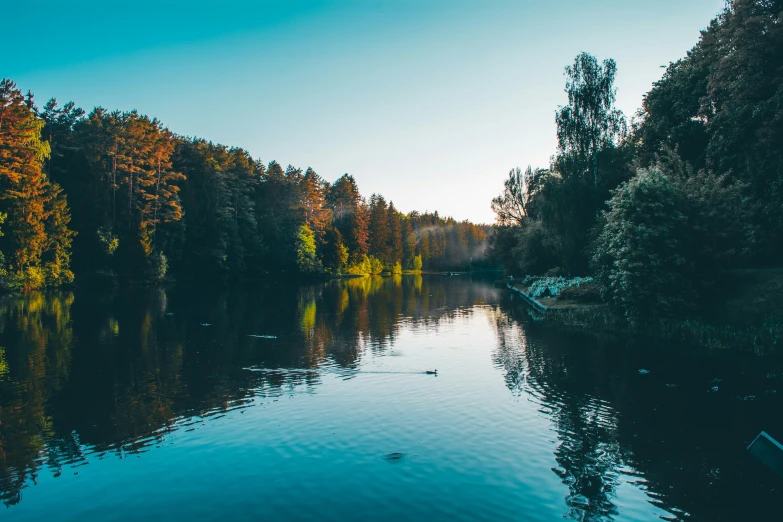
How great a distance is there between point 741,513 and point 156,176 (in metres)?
80.8

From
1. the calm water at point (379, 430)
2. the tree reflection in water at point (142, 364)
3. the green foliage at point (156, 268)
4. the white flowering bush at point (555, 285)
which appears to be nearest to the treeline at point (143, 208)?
the green foliage at point (156, 268)

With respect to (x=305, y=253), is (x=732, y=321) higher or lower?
lower

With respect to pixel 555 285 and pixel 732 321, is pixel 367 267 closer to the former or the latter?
pixel 555 285

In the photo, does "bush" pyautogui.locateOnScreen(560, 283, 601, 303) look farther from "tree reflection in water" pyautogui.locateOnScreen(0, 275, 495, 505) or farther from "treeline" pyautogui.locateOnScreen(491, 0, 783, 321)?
"tree reflection in water" pyautogui.locateOnScreen(0, 275, 495, 505)

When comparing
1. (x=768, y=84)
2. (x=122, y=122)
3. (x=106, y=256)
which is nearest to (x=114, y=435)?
(x=768, y=84)

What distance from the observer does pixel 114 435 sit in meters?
13.9

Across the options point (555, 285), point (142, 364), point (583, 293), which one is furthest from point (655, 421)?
point (555, 285)

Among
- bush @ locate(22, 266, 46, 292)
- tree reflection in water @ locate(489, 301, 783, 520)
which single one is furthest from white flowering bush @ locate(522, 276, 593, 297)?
bush @ locate(22, 266, 46, 292)

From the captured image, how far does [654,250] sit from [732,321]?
16.2 ft

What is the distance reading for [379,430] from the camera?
1429 centimetres

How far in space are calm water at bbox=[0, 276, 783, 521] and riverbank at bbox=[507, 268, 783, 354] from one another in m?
1.74

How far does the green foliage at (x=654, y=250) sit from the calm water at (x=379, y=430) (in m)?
2.78

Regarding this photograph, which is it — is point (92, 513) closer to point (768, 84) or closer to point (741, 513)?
point (741, 513)

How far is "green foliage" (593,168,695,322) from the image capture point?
89.8 feet
